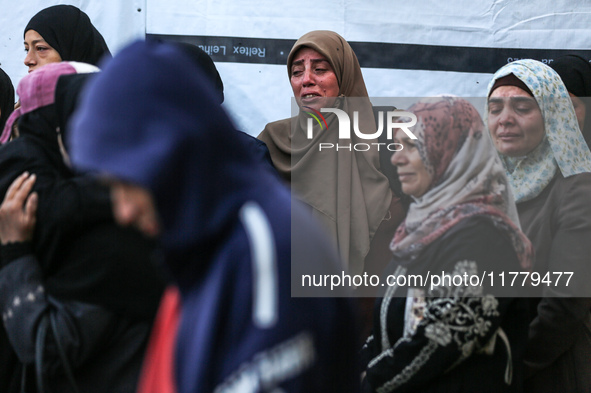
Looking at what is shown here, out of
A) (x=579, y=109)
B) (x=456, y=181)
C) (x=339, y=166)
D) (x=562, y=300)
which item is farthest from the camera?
(x=339, y=166)

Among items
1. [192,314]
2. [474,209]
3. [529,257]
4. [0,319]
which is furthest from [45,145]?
[529,257]

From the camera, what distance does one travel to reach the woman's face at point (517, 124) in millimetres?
2340

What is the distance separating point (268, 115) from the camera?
10.3 feet

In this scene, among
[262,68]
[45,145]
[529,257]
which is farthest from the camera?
[262,68]

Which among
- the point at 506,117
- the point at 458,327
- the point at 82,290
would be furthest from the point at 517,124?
the point at 82,290

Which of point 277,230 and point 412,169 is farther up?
point 277,230

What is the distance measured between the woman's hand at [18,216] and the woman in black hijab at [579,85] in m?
1.94

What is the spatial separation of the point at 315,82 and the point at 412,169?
3.37ft

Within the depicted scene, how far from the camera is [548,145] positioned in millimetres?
2328

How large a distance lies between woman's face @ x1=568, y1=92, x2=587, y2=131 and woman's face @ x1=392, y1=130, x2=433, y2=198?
100cm

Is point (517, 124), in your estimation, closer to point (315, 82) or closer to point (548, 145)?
point (548, 145)

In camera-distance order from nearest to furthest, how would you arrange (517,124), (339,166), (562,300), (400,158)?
(400,158) < (562,300) < (517,124) < (339,166)

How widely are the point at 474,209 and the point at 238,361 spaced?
3.39ft

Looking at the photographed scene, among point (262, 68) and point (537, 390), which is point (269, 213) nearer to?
point (537, 390)
